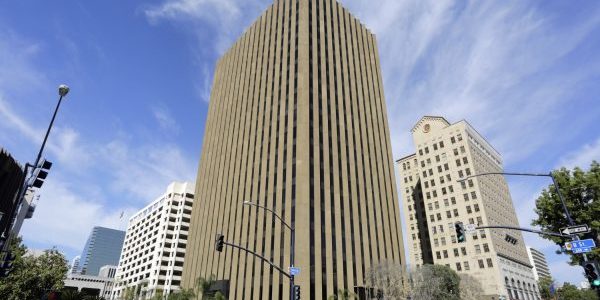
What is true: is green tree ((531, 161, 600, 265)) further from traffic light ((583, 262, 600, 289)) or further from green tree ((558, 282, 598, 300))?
green tree ((558, 282, 598, 300))

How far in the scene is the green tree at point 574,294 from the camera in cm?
8081

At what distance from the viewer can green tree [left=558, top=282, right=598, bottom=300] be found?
8081 centimetres

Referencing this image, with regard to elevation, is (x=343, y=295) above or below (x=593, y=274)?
above

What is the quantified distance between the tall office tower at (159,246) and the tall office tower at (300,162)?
3091 centimetres

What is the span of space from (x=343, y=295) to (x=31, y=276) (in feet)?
140

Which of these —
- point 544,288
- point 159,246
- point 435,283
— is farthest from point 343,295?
point 544,288

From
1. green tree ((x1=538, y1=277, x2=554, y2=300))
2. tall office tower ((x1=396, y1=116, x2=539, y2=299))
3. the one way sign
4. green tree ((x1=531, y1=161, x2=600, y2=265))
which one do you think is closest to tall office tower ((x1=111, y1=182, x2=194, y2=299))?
tall office tower ((x1=396, y1=116, x2=539, y2=299))

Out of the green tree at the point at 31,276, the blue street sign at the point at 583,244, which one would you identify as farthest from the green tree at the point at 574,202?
the green tree at the point at 31,276

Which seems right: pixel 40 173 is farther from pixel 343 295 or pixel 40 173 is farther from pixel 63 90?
pixel 343 295

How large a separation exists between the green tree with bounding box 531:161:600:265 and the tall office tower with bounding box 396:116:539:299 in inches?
1688

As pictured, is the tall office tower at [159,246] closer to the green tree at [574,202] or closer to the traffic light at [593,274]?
the green tree at [574,202]

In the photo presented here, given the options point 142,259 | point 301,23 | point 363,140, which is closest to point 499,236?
point 363,140

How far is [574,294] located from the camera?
85688 millimetres

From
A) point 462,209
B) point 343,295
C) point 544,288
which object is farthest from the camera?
point 544,288
